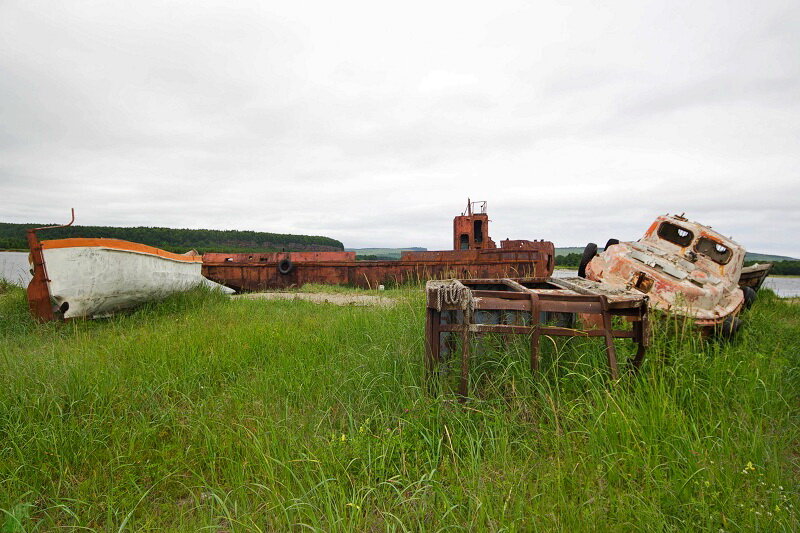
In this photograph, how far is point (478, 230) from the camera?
1912 centimetres

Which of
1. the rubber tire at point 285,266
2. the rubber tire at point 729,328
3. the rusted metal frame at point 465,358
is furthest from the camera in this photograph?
the rubber tire at point 285,266

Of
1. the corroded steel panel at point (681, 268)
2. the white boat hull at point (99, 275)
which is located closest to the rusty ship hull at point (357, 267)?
the corroded steel panel at point (681, 268)

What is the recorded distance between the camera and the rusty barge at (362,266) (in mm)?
14953

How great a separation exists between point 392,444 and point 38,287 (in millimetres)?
7034

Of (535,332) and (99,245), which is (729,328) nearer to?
(535,332)

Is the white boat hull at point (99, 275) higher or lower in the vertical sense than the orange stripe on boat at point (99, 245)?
lower

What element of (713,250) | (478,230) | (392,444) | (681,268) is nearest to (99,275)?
(392,444)

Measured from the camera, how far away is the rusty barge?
14953mm

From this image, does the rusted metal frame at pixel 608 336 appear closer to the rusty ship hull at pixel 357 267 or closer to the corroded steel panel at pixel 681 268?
the corroded steel panel at pixel 681 268

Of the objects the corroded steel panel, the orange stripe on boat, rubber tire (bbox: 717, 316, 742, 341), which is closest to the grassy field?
rubber tire (bbox: 717, 316, 742, 341)

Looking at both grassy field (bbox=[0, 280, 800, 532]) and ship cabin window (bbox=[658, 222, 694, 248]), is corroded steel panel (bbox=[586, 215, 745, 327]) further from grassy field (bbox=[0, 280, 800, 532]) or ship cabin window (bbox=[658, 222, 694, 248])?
grassy field (bbox=[0, 280, 800, 532])

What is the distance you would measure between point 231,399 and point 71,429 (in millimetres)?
1036

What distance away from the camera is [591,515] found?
185 centimetres

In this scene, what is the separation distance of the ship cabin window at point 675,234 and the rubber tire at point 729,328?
222cm
